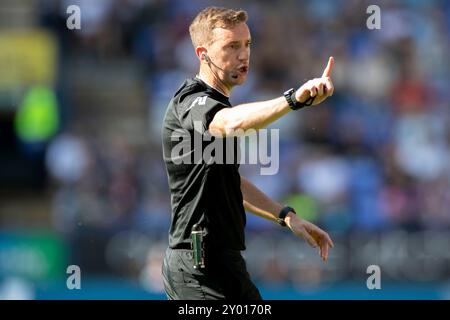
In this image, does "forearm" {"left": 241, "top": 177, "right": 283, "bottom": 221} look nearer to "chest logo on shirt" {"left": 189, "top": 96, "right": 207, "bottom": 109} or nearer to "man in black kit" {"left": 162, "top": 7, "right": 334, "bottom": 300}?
"man in black kit" {"left": 162, "top": 7, "right": 334, "bottom": 300}

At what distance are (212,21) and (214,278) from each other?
5.33 feet

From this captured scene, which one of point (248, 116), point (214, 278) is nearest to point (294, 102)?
point (248, 116)

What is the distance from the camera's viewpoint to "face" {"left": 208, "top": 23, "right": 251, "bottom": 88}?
620 centimetres

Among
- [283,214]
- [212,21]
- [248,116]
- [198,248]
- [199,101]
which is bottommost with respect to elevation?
[198,248]

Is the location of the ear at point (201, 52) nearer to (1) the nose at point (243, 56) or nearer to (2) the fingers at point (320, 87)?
(1) the nose at point (243, 56)

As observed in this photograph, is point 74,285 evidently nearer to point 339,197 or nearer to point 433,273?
point 339,197

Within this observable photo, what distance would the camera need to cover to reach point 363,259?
12.8 meters

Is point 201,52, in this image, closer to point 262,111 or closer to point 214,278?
point 262,111

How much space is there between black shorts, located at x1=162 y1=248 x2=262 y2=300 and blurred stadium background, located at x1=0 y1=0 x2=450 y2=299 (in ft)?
21.8

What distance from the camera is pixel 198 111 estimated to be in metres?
5.78

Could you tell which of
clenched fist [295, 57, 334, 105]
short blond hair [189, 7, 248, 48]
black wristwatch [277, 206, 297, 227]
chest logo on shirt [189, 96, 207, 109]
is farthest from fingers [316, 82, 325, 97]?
black wristwatch [277, 206, 297, 227]
